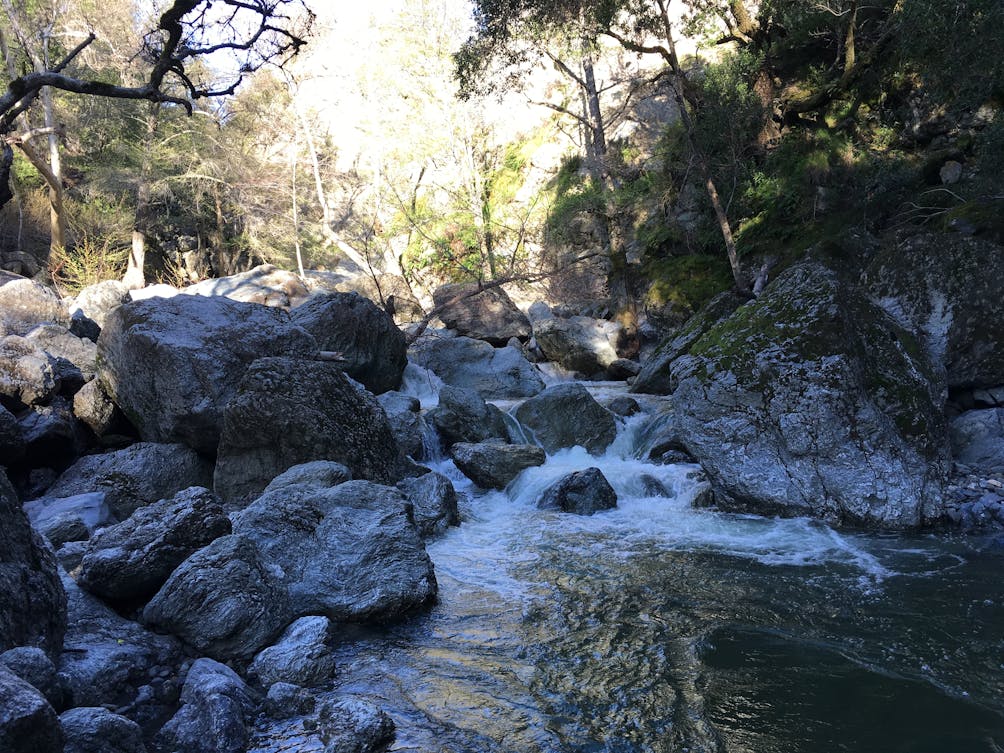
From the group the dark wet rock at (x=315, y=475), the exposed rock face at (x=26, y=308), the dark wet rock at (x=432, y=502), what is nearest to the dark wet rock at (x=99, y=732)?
the dark wet rock at (x=315, y=475)

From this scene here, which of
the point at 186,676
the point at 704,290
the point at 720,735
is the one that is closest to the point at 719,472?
the point at 720,735

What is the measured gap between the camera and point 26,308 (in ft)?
45.3

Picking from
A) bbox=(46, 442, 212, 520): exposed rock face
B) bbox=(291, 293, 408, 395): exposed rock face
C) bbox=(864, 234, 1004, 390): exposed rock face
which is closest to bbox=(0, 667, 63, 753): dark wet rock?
bbox=(46, 442, 212, 520): exposed rock face

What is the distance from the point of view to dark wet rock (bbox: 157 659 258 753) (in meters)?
3.49

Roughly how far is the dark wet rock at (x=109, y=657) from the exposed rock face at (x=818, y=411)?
5982 mm

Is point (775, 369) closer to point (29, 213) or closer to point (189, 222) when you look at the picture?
point (189, 222)

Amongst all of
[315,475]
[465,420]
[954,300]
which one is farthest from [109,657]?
[954,300]

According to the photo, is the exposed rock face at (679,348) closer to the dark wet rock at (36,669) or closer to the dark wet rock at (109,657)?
the dark wet rock at (109,657)

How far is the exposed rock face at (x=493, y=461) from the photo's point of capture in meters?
9.60

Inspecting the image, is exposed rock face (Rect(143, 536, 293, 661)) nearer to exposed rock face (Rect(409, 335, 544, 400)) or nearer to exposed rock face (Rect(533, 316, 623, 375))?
exposed rock face (Rect(409, 335, 544, 400))

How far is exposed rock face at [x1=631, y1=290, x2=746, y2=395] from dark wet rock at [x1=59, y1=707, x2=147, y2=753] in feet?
36.3

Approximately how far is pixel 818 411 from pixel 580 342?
9726 mm

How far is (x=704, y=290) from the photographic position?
17.5 metres

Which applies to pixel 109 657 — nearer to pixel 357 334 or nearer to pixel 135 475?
pixel 135 475
